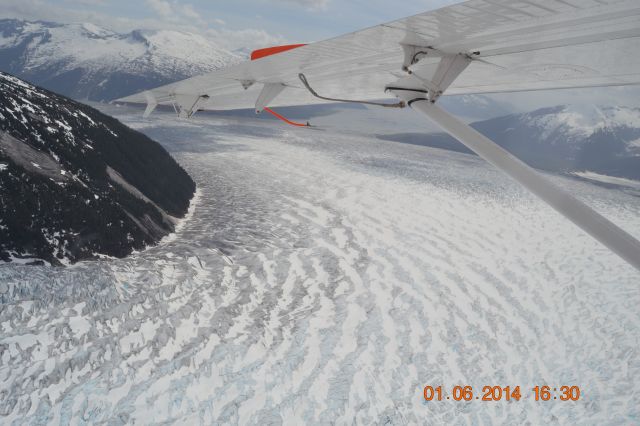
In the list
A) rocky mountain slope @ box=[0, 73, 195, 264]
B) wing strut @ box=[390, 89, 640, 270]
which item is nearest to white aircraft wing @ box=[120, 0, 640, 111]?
wing strut @ box=[390, 89, 640, 270]

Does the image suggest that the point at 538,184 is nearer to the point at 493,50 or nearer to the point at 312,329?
the point at 493,50

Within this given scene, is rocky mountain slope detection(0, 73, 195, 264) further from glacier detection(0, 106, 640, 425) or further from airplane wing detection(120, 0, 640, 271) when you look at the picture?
airplane wing detection(120, 0, 640, 271)

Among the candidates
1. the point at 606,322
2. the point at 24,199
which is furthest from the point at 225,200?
the point at 606,322

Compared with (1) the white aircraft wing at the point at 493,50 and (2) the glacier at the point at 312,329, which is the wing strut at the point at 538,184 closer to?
(1) the white aircraft wing at the point at 493,50

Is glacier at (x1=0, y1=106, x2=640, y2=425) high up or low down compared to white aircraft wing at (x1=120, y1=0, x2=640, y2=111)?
down
